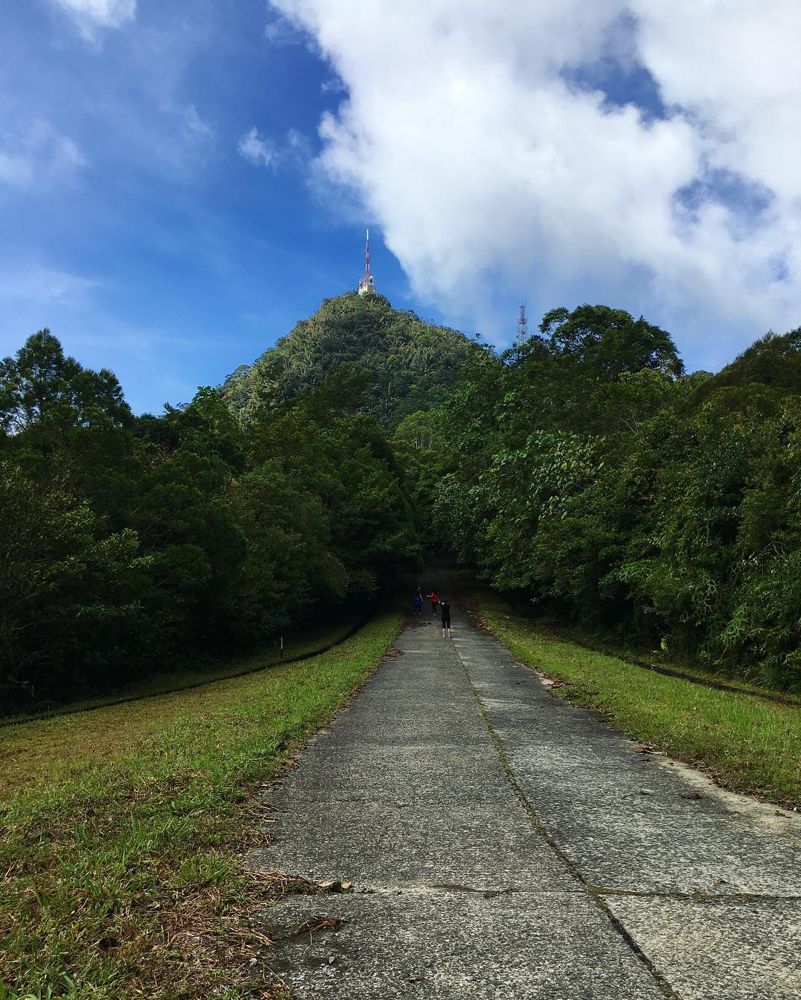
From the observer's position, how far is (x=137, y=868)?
3639mm

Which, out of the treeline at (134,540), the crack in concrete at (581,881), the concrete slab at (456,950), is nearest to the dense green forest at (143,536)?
the treeline at (134,540)

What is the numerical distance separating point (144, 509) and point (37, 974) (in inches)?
684

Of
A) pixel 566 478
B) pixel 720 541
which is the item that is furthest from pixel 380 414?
pixel 720 541

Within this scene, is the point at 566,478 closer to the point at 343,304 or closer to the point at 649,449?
the point at 649,449

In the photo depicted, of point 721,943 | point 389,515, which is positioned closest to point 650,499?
point 721,943

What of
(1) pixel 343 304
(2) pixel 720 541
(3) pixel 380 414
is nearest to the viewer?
(2) pixel 720 541

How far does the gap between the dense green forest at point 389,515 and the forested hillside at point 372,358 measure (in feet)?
140

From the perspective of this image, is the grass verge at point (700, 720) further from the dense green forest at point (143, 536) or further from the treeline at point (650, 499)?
the dense green forest at point (143, 536)

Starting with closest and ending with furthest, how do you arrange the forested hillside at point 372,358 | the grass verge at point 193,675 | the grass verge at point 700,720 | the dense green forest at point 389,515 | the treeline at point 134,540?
the grass verge at point 700,720 < the dense green forest at point 389,515 < the treeline at point 134,540 < the grass verge at point 193,675 < the forested hillside at point 372,358

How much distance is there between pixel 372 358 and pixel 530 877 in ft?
411

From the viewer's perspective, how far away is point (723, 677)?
47.8ft

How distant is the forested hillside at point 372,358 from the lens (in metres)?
102

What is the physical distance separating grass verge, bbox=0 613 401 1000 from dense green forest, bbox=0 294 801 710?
820 centimetres

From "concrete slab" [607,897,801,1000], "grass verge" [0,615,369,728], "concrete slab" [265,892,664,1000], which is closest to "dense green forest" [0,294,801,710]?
"grass verge" [0,615,369,728]
